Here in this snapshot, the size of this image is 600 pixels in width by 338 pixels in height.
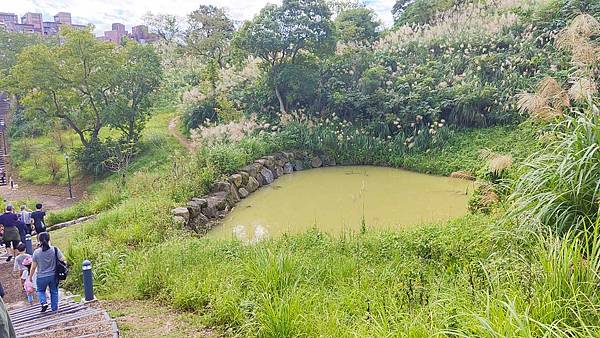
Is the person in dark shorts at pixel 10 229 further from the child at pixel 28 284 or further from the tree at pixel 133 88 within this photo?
Answer: the tree at pixel 133 88

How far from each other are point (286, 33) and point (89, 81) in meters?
7.47

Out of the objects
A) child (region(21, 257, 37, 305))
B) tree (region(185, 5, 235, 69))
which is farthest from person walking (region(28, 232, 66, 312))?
tree (region(185, 5, 235, 69))

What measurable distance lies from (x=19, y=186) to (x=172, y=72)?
9.60 metres

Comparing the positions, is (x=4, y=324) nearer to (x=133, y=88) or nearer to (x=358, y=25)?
(x=133, y=88)

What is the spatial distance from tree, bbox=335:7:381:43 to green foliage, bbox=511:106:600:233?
1391 cm

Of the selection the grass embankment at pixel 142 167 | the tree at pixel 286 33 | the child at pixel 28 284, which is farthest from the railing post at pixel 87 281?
the tree at pixel 286 33

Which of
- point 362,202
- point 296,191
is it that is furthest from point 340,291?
point 296,191

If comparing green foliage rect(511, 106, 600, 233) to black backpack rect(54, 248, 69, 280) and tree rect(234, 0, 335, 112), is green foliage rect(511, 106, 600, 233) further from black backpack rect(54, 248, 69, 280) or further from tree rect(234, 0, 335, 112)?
tree rect(234, 0, 335, 112)

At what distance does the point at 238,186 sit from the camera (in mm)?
10258

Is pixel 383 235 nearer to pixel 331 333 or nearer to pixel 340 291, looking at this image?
pixel 340 291

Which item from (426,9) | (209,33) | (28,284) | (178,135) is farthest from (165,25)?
(28,284)

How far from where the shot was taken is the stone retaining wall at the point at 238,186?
826cm

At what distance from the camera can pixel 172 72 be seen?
77.3 ft

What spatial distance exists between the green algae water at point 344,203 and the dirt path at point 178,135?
619 cm
